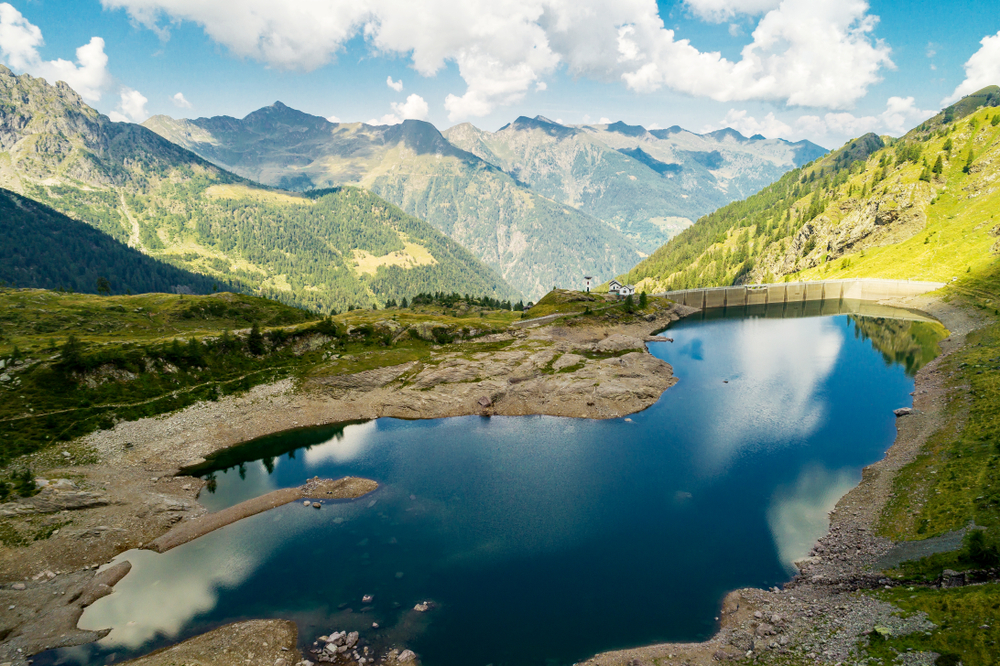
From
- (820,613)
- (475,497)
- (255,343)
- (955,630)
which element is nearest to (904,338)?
(820,613)

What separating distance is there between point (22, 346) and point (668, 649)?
11140 cm

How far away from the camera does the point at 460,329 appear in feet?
409

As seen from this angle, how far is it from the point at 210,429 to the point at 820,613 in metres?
90.0

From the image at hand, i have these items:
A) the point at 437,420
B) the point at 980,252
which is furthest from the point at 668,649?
the point at 980,252

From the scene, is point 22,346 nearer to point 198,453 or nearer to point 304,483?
point 198,453

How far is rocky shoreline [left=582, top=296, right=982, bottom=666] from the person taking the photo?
33344mm

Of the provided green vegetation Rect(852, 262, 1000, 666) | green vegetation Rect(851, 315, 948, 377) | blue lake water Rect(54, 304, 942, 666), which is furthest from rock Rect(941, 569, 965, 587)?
green vegetation Rect(851, 315, 948, 377)

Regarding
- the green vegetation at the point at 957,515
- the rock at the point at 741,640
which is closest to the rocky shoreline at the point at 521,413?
the rock at the point at 741,640

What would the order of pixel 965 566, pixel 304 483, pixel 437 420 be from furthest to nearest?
pixel 437 420
pixel 304 483
pixel 965 566

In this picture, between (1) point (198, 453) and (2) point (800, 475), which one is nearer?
(2) point (800, 475)

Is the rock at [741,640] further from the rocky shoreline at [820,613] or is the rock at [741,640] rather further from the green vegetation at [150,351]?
the green vegetation at [150,351]

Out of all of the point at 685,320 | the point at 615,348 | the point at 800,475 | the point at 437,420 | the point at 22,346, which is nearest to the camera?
the point at 800,475

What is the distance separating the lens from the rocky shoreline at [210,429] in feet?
154

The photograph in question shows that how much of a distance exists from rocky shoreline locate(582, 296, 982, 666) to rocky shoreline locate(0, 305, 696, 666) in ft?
111
